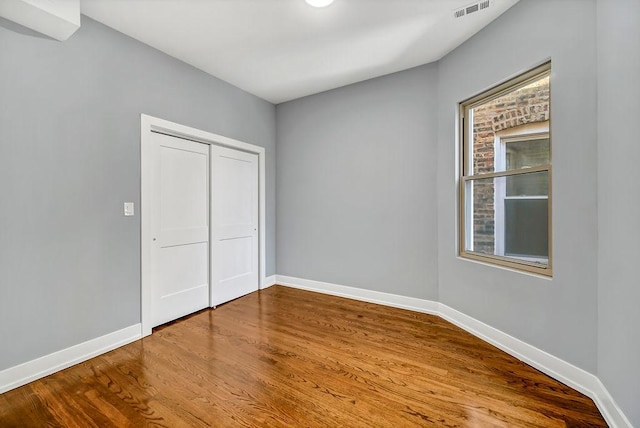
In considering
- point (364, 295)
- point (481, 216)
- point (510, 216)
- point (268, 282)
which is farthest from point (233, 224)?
point (510, 216)

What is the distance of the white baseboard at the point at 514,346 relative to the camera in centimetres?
161

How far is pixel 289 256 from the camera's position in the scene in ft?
13.9

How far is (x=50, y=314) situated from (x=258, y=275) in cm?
233

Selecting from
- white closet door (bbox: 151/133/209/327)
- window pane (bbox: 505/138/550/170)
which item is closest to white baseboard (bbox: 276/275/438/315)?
white closet door (bbox: 151/133/209/327)

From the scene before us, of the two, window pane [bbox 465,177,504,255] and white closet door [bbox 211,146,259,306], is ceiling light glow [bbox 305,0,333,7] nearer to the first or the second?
white closet door [bbox 211,146,259,306]

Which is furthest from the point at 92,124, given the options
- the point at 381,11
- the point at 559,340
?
the point at 559,340

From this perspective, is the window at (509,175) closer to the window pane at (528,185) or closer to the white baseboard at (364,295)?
the window pane at (528,185)

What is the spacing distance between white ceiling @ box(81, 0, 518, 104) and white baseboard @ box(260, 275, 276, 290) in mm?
2793

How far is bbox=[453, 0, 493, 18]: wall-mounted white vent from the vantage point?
2164 millimetres

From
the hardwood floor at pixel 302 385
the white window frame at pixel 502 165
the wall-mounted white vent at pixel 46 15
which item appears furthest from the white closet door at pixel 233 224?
the white window frame at pixel 502 165

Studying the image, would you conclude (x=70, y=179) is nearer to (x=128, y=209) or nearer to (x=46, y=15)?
(x=128, y=209)

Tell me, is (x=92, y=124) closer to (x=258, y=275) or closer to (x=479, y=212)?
(x=258, y=275)

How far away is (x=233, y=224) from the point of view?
12.2 ft

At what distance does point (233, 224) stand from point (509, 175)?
3.12 meters
